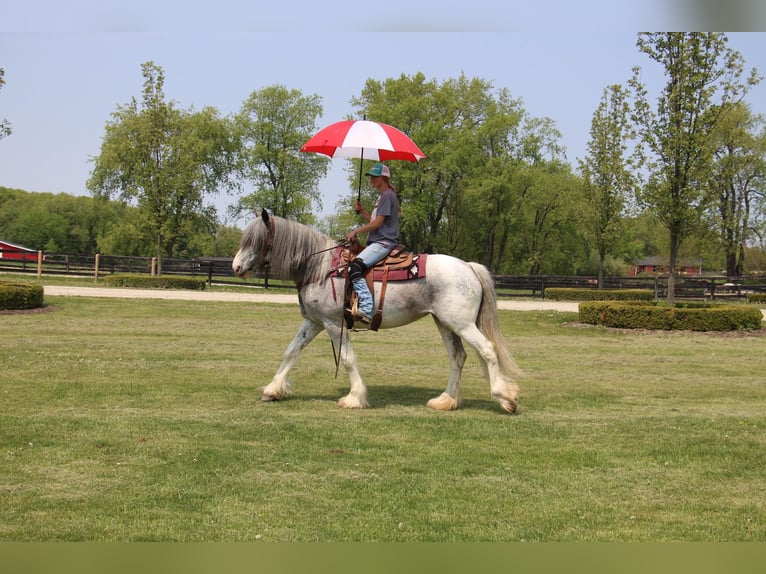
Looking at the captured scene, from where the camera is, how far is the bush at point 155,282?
1441 inches

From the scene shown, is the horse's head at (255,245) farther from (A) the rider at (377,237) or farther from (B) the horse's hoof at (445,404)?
(B) the horse's hoof at (445,404)

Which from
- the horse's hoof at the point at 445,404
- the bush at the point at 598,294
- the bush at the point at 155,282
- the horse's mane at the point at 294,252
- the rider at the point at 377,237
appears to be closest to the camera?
the rider at the point at 377,237

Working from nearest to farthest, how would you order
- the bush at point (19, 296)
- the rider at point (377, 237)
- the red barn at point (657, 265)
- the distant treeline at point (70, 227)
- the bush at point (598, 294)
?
1. the rider at point (377, 237)
2. the bush at point (19, 296)
3. the bush at point (598, 294)
4. the red barn at point (657, 265)
5. the distant treeline at point (70, 227)

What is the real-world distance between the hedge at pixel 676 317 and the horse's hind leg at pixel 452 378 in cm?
1404

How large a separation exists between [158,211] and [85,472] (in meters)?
37.8

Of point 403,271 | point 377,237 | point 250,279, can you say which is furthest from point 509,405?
point 250,279

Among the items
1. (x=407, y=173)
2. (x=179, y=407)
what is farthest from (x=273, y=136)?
(x=179, y=407)

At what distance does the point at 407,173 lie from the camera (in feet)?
179

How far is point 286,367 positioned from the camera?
959 cm

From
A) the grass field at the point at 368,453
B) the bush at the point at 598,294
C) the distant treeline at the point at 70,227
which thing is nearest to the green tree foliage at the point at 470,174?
the bush at the point at 598,294

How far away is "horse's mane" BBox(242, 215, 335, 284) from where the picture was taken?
9469 mm

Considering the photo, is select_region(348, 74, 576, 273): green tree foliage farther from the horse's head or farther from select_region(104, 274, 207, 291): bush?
the horse's head

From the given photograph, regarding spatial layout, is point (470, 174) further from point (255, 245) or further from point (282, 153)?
point (255, 245)

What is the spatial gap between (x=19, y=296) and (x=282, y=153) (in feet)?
134
